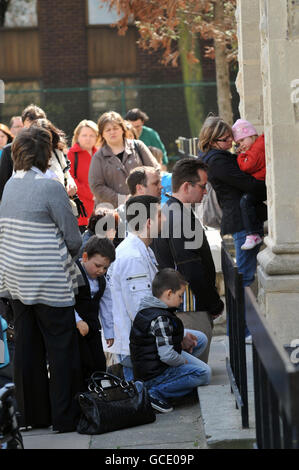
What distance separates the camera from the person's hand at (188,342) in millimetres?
6238

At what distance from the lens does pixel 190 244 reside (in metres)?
6.36

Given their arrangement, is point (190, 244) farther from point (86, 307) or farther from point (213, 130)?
point (213, 130)

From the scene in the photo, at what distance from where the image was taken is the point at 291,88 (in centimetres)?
571

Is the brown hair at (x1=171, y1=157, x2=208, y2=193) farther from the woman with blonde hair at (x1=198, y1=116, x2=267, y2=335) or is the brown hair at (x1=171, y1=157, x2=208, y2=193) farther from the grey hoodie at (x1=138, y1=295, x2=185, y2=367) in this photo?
the grey hoodie at (x1=138, y1=295, x2=185, y2=367)

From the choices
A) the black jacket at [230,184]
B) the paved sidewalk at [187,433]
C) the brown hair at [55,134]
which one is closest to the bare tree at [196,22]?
the black jacket at [230,184]

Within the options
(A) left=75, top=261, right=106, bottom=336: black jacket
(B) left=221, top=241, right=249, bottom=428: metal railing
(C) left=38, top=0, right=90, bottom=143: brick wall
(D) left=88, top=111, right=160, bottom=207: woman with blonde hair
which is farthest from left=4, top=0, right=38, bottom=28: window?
(B) left=221, top=241, right=249, bottom=428: metal railing

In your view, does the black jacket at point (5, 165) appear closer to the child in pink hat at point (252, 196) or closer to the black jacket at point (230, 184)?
the black jacket at point (230, 184)

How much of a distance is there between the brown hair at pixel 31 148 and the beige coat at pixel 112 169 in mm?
3005

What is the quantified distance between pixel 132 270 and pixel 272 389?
3.06 metres

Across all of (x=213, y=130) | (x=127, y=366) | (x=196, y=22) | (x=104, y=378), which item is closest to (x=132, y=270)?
(x=127, y=366)

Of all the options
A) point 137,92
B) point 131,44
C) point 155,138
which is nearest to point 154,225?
point 155,138

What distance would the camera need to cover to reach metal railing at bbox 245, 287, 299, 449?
260cm

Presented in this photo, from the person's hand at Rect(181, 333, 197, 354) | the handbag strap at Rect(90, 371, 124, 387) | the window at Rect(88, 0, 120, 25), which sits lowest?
the handbag strap at Rect(90, 371, 124, 387)

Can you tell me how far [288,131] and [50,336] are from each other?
6.63 ft
